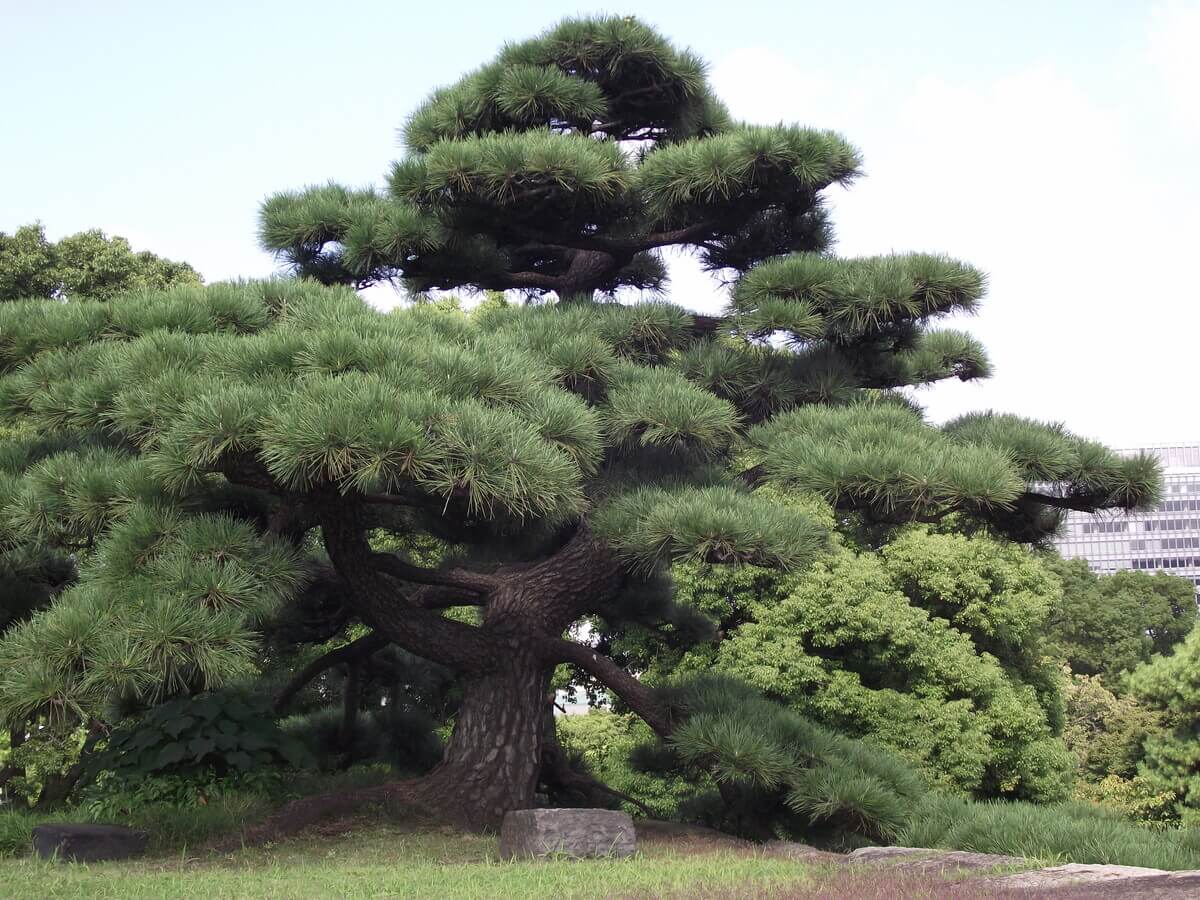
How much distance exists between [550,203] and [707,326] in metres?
1.19

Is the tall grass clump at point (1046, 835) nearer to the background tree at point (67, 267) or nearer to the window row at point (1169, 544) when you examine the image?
the background tree at point (67, 267)

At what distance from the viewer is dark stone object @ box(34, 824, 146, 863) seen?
478cm

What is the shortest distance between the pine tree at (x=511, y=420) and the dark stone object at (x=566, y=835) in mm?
649

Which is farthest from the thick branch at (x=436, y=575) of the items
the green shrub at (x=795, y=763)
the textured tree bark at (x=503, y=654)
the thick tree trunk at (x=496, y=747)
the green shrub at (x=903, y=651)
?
the green shrub at (x=903, y=651)

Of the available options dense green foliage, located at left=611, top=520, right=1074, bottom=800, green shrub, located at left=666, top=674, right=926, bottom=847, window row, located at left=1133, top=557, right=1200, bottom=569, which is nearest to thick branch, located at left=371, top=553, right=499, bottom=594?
green shrub, located at left=666, top=674, right=926, bottom=847

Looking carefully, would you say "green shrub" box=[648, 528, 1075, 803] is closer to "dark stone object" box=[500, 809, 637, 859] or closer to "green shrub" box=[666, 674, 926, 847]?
"green shrub" box=[666, 674, 926, 847]

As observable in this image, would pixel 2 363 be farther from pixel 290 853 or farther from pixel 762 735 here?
pixel 762 735

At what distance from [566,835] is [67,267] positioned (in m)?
11.9

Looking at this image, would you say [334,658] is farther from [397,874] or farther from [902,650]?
[902,650]

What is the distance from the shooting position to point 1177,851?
4719 mm

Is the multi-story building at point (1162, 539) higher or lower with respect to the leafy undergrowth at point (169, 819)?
higher

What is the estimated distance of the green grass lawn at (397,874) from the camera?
13.0 ft

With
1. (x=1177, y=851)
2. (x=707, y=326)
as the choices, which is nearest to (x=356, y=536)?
(x=707, y=326)

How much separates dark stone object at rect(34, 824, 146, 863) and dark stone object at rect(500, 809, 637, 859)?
Answer: 5.52 ft
